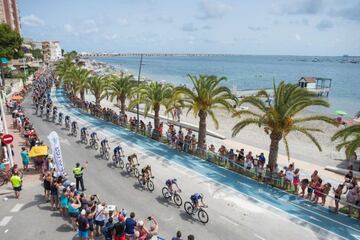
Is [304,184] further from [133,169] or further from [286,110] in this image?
[133,169]

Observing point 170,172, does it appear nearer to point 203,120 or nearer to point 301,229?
point 203,120

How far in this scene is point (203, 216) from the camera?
13.8m

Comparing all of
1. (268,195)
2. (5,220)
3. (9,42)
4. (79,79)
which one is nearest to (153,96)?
(268,195)

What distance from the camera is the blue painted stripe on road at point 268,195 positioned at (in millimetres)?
13915

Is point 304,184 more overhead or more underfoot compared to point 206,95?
more underfoot

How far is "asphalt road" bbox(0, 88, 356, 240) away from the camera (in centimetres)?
1292

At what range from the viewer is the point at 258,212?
49.0ft

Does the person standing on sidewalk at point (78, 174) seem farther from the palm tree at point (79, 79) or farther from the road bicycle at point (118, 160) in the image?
the palm tree at point (79, 79)

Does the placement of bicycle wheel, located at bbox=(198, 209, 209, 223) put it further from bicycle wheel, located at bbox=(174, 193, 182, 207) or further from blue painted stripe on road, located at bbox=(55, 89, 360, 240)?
blue painted stripe on road, located at bbox=(55, 89, 360, 240)

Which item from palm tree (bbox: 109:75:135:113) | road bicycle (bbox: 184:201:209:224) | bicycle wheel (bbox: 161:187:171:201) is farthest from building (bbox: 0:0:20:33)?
road bicycle (bbox: 184:201:209:224)

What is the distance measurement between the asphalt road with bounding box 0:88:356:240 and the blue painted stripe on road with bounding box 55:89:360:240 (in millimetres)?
392

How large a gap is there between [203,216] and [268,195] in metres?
4.79

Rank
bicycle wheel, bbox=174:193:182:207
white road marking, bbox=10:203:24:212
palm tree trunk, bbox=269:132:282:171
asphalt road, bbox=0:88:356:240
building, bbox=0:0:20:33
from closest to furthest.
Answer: asphalt road, bbox=0:88:356:240 → white road marking, bbox=10:203:24:212 → bicycle wheel, bbox=174:193:182:207 → palm tree trunk, bbox=269:132:282:171 → building, bbox=0:0:20:33

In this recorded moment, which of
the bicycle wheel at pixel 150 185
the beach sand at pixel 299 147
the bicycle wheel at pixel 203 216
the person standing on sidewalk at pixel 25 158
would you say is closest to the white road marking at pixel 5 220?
the person standing on sidewalk at pixel 25 158
